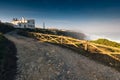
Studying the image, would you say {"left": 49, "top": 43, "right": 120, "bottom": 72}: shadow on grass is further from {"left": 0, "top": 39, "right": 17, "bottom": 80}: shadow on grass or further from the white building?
the white building

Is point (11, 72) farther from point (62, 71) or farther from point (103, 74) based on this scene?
point (103, 74)

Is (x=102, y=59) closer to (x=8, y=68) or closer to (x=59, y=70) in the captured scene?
(x=59, y=70)

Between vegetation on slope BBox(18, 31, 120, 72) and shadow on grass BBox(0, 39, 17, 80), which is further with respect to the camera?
vegetation on slope BBox(18, 31, 120, 72)

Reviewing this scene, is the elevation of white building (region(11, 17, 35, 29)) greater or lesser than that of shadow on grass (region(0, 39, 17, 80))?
greater

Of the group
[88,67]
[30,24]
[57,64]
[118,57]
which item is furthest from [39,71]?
[30,24]

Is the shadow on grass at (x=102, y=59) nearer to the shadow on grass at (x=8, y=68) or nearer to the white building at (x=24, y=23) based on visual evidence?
the shadow on grass at (x=8, y=68)

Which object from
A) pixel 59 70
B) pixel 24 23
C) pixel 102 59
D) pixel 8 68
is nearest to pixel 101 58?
pixel 102 59

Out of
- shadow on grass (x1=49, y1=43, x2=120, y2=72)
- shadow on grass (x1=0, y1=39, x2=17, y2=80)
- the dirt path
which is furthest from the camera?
shadow on grass (x1=49, y1=43, x2=120, y2=72)

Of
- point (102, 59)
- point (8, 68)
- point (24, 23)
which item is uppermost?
point (24, 23)

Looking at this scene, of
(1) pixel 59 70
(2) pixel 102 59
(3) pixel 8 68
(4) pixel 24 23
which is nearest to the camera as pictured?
(1) pixel 59 70

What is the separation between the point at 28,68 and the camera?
1479 centimetres

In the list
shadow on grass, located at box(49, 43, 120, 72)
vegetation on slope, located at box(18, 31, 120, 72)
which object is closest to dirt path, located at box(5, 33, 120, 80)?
shadow on grass, located at box(49, 43, 120, 72)

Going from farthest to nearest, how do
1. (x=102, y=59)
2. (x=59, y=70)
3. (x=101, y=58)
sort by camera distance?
(x=101, y=58), (x=102, y=59), (x=59, y=70)

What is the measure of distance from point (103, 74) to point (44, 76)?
13.8 feet
